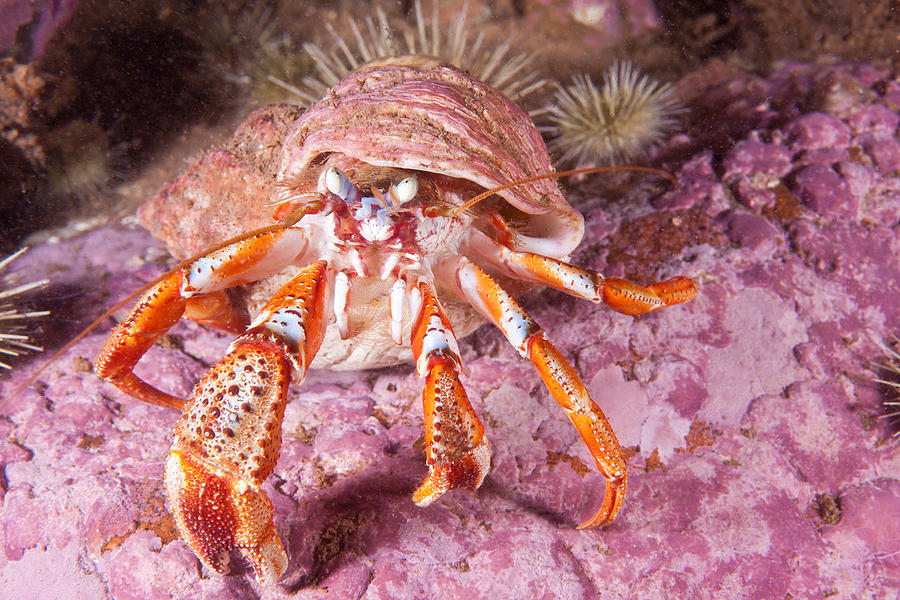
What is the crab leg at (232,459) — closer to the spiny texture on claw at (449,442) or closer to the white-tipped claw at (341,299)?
the white-tipped claw at (341,299)

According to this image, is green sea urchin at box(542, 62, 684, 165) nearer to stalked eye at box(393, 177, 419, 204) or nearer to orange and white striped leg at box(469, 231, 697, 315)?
orange and white striped leg at box(469, 231, 697, 315)

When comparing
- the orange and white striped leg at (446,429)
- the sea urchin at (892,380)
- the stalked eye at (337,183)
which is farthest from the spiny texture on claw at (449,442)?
the sea urchin at (892,380)

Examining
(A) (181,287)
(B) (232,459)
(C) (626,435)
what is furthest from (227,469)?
(C) (626,435)

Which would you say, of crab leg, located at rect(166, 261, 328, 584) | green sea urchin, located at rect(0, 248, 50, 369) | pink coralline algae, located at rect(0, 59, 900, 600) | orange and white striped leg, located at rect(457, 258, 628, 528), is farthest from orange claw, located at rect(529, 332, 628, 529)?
green sea urchin, located at rect(0, 248, 50, 369)

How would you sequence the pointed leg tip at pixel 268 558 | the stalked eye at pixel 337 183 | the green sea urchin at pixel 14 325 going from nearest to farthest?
the pointed leg tip at pixel 268 558 < the stalked eye at pixel 337 183 < the green sea urchin at pixel 14 325

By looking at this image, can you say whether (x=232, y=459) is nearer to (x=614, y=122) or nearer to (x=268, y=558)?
(x=268, y=558)
